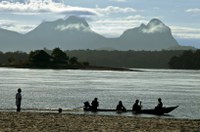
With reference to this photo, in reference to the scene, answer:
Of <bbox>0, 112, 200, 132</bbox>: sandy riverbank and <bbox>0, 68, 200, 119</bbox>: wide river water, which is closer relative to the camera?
<bbox>0, 112, 200, 132</bbox>: sandy riverbank

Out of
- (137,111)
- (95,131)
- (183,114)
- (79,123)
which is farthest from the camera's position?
(183,114)

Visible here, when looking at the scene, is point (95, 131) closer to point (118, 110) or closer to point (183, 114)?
point (118, 110)

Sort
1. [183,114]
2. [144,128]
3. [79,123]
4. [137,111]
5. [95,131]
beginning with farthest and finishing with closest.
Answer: [183,114], [137,111], [79,123], [144,128], [95,131]

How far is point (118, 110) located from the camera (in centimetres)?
5219

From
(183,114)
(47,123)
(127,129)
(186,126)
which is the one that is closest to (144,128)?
(127,129)

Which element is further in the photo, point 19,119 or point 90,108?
point 90,108

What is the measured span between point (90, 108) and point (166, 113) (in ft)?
28.8

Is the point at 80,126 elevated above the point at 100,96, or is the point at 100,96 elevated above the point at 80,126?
the point at 80,126

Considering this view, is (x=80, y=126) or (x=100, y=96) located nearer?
(x=80, y=126)

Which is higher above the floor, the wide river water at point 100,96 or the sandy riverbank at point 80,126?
the sandy riverbank at point 80,126

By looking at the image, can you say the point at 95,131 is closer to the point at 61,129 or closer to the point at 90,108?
the point at 61,129

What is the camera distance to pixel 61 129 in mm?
27719

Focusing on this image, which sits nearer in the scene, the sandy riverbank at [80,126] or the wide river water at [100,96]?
the sandy riverbank at [80,126]

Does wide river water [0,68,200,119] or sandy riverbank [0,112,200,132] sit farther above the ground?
sandy riverbank [0,112,200,132]
